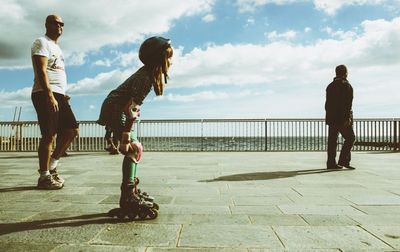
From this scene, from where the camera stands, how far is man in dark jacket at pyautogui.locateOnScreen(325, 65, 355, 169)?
24.1 ft

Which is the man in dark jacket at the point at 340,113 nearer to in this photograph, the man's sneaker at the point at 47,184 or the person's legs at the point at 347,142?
the person's legs at the point at 347,142

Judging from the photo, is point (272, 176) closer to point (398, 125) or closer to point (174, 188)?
point (174, 188)

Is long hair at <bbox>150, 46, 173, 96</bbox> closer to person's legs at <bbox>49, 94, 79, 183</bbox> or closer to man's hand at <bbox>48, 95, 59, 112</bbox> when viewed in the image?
man's hand at <bbox>48, 95, 59, 112</bbox>

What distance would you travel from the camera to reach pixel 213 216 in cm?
324

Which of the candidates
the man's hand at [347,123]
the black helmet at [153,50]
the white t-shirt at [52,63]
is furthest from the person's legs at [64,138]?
the man's hand at [347,123]

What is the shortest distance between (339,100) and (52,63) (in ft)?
17.2

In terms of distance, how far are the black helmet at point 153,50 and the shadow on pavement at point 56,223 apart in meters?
1.34

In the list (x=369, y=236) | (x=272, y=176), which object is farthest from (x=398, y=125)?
(x=369, y=236)

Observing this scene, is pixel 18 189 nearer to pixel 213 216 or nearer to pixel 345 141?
pixel 213 216

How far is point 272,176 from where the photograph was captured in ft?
20.6

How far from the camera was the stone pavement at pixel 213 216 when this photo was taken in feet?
7.98

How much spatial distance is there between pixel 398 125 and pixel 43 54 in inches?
489

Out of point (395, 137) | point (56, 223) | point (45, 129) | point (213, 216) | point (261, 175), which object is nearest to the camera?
point (56, 223)

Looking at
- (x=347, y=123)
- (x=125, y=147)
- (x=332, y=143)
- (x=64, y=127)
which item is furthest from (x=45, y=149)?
(x=347, y=123)
